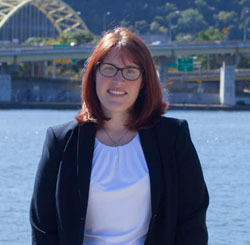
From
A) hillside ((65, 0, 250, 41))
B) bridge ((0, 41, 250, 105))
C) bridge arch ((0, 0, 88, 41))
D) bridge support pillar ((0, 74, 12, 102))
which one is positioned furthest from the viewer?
hillside ((65, 0, 250, 41))

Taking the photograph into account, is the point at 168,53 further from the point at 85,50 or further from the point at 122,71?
the point at 122,71

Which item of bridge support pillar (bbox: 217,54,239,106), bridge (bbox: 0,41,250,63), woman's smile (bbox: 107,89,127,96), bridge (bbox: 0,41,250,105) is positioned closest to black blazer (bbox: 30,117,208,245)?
woman's smile (bbox: 107,89,127,96)

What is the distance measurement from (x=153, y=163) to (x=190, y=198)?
0.20m

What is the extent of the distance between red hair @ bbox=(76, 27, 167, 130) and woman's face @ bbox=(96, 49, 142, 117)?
3 centimetres

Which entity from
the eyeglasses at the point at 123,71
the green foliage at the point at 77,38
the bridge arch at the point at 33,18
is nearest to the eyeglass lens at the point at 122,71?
the eyeglasses at the point at 123,71

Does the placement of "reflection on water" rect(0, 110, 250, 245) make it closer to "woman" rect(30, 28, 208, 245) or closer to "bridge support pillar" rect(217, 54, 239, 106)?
"woman" rect(30, 28, 208, 245)

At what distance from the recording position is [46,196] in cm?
381

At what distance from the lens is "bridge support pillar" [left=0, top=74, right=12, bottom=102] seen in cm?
7150

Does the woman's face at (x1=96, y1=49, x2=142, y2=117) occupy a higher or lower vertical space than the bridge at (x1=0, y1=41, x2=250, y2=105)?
higher

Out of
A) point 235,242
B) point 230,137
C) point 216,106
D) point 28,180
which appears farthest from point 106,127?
point 216,106

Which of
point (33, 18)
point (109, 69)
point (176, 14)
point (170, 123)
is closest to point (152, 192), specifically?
point (170, 123)

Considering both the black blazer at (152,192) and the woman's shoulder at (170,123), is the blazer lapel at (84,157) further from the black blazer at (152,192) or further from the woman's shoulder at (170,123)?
the woman's shoulder at (170,123)

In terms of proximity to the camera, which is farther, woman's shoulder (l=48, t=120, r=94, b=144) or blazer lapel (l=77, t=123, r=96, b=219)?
woman's shoulder (l=48, t=120, r=94, b=144)

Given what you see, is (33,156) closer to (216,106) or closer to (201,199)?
(201,199)
